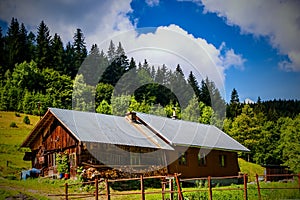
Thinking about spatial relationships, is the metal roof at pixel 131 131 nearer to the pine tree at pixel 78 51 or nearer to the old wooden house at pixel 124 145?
the old wooden house at pixel 124 145

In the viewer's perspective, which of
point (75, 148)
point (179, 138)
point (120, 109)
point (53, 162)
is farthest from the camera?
point (120, 109)

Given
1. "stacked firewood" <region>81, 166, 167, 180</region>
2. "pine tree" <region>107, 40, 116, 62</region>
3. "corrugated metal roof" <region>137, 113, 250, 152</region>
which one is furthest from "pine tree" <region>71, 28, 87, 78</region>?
"stacked firewood" <region>81, 166, 167, 180</region>

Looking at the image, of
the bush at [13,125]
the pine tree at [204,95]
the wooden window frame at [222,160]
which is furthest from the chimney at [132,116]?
the pine tree at [204,95]

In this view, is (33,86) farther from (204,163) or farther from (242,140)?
(204,163)

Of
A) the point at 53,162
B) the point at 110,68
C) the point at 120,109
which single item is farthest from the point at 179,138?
the point at 110,68

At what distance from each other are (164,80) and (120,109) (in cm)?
633

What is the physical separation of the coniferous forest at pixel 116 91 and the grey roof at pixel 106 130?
11107mm

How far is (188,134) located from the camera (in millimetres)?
33938

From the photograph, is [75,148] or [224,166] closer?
[75,148]

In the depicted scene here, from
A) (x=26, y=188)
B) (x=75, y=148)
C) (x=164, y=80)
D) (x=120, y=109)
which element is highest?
(x=164, y=80)

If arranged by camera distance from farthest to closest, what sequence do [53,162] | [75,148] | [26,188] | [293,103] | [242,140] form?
1. [293,103]
2. [242,140]
3. [53,162]
4. [75,148]
5. [26,188]

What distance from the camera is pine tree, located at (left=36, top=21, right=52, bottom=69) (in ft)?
242

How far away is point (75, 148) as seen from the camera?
84.2 feet

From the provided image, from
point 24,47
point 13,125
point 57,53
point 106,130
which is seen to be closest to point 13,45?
point 24,47
